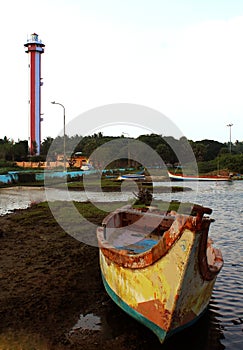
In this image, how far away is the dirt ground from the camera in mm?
5805

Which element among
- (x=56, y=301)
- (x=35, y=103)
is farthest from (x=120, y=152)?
(x=56, y=301)

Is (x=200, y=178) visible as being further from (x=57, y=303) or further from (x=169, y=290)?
(x=169, y=290)

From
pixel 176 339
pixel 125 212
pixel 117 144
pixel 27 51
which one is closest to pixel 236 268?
pixel 125 212

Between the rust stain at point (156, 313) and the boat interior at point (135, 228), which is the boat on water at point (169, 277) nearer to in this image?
the rust stain at point (156, 313)

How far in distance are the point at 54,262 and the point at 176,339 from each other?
441cm

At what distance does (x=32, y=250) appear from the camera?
34.8 ft

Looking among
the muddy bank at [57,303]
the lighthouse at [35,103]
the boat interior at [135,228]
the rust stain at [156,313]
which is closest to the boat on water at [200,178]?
the lighthouse at [35,103]

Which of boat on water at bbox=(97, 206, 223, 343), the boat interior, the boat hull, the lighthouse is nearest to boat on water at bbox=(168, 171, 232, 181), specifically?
the lighthouse

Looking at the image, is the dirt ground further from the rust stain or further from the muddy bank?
the rust stain

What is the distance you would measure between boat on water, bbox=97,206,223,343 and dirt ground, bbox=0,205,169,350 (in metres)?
0.38

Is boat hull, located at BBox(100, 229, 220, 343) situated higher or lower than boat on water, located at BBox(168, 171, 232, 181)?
lower

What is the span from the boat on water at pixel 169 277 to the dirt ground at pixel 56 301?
15.2 inches

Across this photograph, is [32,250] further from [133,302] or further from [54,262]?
[133,302]

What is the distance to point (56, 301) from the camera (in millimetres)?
7156
